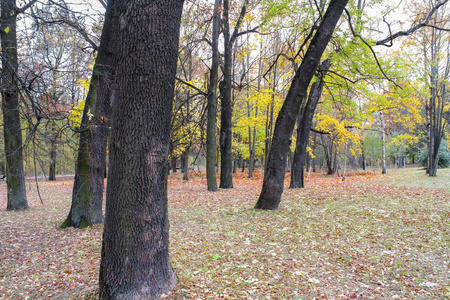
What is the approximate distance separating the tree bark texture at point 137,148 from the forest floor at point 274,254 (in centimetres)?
58

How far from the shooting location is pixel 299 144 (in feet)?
38.5

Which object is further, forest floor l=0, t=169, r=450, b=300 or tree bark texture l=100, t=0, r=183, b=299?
forest floor l=0, t=169, r=450, b=300

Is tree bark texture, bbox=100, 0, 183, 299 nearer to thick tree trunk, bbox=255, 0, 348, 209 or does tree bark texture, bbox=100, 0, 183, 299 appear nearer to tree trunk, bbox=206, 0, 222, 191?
thick tree trunk, bbox=255, 0, 348, 209

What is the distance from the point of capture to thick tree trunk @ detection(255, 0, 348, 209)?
6.42 meters

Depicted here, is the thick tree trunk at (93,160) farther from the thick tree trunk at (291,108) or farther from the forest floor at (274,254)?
the thick tree trunk at (291,108)

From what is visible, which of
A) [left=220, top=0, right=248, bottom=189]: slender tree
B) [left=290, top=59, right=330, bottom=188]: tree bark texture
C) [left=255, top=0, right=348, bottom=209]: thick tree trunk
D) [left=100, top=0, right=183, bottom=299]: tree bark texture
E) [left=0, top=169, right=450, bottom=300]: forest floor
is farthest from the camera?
[left=220, top=0, right=248, bottom=189]: slender tree

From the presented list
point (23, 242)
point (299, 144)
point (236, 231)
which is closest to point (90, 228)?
point (23, 242)

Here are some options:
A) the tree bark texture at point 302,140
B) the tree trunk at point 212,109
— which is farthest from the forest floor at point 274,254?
the tree bark texture at point 302,140

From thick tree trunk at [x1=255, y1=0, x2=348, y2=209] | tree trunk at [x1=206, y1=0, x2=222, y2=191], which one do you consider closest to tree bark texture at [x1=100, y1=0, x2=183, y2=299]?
thick tree trunk at [x1=255, y1=0, x2=348, y2=209]

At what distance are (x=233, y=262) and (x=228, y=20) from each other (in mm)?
10915

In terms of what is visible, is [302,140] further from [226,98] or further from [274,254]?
[274,254]

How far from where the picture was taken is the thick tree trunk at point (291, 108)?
6.42 meters

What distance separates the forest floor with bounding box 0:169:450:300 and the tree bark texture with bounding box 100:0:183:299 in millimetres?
582

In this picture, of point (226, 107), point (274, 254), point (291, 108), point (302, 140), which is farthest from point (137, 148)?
point (302, 140)
